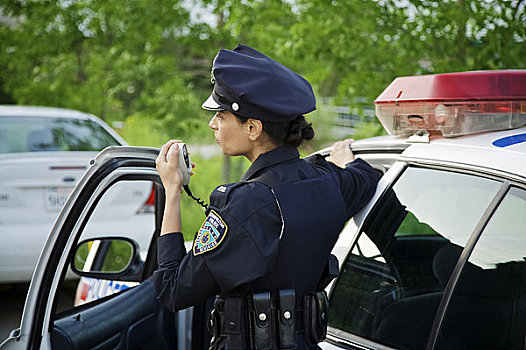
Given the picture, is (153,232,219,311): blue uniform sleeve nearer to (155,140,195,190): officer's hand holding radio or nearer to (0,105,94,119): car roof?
(155,140,195,190): officer's hand holding radio

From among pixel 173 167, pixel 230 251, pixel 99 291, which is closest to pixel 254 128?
pixel 173 167

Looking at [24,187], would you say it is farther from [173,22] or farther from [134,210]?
[173,22]

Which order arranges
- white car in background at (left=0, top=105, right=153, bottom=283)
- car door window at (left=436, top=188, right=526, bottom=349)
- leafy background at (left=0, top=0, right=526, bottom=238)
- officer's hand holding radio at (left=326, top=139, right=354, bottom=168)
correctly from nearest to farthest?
car door window at (left=436, top=188, right=526, bottom=349) → officer's hand holding radio at (left=326, top=139, right=354, bottom=168) → leafy background at (left=0, top=0, right=526, bottom=238) → white car in background at (left=0, top=105, right=153, bottom=283)

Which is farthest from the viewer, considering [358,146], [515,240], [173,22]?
[173,22]

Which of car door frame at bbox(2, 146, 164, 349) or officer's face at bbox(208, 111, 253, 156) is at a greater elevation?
officer's face at bbox(208, 111, 253, 156)

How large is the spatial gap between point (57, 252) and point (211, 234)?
0.58m

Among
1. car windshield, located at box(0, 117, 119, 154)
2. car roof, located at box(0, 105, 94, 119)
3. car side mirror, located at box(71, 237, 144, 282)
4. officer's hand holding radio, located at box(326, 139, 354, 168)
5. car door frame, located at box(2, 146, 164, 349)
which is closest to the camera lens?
car door frame, located at box(2, 146, 164, 349)

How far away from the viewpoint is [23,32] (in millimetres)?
7613

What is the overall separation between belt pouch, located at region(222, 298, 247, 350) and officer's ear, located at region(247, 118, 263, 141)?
0.46 meters

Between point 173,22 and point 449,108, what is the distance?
534cm

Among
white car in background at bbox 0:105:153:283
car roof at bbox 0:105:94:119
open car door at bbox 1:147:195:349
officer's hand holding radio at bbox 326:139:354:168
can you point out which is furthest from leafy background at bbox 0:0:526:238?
open car door at bbox 1:147:195:349

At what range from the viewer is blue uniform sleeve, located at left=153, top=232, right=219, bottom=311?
168cm

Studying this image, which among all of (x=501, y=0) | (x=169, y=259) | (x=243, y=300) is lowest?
(x=243, y=300)

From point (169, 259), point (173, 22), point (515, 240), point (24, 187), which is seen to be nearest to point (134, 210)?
point (24, 187)
